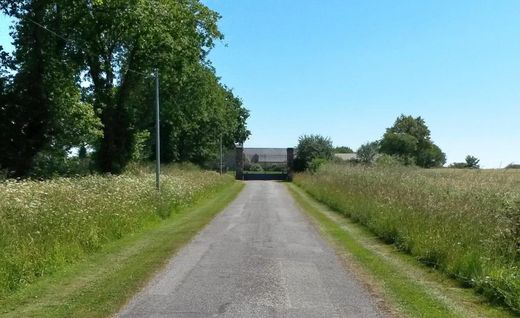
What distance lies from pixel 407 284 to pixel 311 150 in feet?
223

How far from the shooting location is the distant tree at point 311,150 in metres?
76.7

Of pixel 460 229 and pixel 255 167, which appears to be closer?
pixel 460 229

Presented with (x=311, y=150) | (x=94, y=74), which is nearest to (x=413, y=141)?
(x=311, y=150)

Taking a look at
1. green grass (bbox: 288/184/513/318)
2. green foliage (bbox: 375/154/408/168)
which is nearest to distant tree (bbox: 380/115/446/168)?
green foliage (bbox: 375/154/408/168)

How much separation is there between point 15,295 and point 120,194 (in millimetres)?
11244

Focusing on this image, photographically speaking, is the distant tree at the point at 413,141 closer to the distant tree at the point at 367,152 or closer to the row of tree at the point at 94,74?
the distant tree at the point at 367,152

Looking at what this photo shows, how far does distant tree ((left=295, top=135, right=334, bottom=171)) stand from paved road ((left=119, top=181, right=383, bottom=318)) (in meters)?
60.9

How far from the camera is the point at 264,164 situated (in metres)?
127

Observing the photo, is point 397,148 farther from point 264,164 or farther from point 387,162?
point 387,162

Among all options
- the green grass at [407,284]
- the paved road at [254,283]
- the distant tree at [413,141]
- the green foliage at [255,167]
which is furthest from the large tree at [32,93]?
the distant tree at [413,141]

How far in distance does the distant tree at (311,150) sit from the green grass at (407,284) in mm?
60830

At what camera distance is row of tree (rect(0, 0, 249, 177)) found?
28734mm

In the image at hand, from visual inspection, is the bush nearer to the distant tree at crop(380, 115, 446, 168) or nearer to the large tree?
Result: the large tree

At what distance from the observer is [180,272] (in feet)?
34.4
